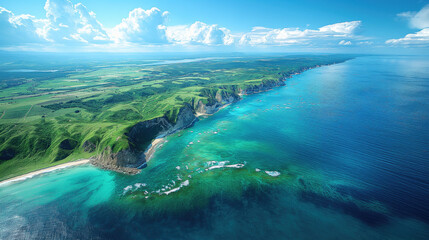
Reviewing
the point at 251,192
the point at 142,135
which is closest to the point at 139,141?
the point at 142,135

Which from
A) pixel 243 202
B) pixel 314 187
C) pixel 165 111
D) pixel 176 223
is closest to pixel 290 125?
pixel 314 187

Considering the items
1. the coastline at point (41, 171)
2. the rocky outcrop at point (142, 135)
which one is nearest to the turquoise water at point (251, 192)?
the coastline at point (41, 171)

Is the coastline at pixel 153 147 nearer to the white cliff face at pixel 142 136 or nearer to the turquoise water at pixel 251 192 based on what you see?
the white cliff face at pixel 142 136

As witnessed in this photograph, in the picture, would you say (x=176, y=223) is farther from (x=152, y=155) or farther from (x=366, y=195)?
(x=366, y=195)

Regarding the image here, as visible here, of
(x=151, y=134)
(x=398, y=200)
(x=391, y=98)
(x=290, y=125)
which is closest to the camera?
(x=398, y=200)

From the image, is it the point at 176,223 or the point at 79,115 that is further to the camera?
the point at 79,115

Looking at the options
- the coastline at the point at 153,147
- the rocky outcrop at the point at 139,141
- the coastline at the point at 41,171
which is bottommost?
the coastline at the point at 41,171

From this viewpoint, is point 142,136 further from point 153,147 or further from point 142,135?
point 153,147
